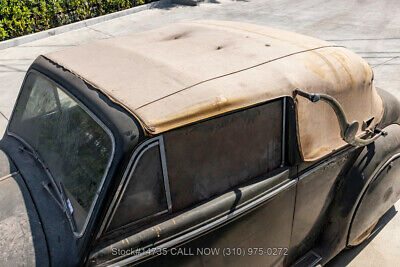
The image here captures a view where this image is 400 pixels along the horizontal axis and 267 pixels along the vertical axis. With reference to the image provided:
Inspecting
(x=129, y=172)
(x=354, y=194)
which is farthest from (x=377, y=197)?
(x=129, y=172)

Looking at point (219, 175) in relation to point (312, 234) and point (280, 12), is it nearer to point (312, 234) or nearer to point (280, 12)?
point (312, 234)

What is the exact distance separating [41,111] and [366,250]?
2911mm

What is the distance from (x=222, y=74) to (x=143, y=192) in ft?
2.69

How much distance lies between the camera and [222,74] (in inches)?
84.7

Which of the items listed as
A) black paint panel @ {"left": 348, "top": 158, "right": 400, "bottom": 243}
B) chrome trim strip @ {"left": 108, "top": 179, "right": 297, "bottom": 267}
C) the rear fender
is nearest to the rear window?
chrome trim strip @ {"left": 108, "top": 179, "right": 297, "bottom": 267}

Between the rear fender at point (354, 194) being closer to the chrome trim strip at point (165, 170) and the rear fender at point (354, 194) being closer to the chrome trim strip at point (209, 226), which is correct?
the chrome trim strip at point (209, 226)

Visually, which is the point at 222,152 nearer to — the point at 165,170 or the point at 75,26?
the point at 165,170

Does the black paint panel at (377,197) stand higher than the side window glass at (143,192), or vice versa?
the side window glass at (143,192)

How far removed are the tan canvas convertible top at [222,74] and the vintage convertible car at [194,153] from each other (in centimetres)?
1

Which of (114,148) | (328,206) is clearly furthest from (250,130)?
(328,206)

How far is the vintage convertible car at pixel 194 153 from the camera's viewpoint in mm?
1802

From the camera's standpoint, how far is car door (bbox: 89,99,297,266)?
1.80 meters

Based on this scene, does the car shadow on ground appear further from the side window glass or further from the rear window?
the side window glass

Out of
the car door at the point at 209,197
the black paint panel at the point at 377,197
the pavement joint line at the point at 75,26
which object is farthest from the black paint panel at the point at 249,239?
the pavement joint line at the point at 75,26
